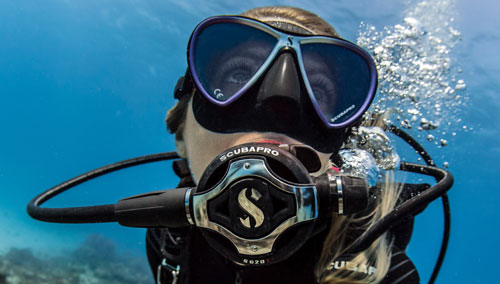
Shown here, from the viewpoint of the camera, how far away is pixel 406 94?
436cm

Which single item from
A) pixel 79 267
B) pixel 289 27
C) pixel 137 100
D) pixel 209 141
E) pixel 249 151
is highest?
pixel 137 100

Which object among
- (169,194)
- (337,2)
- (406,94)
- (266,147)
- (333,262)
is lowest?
(333,262)

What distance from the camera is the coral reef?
11.1 m

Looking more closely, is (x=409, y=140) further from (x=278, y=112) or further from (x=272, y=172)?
(x=272, y=172)

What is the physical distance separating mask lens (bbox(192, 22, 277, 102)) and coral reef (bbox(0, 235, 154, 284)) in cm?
1090

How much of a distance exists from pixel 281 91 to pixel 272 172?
54 cm

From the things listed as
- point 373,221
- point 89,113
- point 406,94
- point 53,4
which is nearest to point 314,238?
point 373,221

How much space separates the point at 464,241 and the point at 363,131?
61.8 m

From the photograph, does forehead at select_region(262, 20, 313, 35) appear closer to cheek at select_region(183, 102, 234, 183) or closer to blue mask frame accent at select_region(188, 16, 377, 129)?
blue mask frame accent at select_region(188, 16, 377, 129)

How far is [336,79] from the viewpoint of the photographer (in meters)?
1.94

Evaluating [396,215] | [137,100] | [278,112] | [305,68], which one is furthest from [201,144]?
[137,100]

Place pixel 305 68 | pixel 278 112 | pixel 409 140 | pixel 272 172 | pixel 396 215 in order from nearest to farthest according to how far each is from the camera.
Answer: pixel 272 172, pixel 278 112, pixel 305 68, pixel 396 215, pixel 409 140

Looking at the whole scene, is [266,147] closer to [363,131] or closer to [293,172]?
[293,172]

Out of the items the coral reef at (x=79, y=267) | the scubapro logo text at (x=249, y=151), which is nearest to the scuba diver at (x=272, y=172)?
the scubapro logo text at (x=249, y=151)
